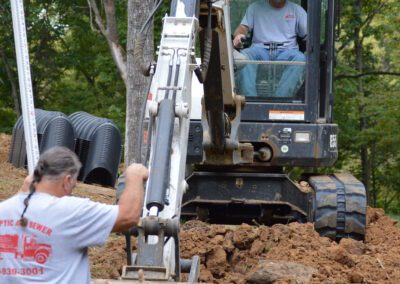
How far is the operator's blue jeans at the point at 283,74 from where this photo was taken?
1122 centimetres

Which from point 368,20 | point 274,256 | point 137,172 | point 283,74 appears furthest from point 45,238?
point 368,20

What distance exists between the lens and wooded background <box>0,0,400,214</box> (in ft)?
75.5

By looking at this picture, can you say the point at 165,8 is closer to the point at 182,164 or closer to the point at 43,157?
the point at 182,164

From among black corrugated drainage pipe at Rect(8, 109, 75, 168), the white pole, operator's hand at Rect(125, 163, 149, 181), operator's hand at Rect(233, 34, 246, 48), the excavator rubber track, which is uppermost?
operator's hand at Rect(233, 34, 246, 48)

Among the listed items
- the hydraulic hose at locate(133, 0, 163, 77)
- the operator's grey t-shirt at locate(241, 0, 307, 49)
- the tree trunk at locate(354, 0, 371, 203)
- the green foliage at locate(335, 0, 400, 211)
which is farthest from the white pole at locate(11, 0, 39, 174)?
the tree trunk at locate(354, 0, 371, 203)

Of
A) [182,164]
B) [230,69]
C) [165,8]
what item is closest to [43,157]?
[182,164]

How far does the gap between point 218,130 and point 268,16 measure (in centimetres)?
150

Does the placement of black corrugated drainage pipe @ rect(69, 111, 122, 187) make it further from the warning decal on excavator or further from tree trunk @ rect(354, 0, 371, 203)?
tree trunk @ rect(354, 0, 371, 203)

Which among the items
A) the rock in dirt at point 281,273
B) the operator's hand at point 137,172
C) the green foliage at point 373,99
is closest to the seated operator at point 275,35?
the rock in dirt at point 281,273

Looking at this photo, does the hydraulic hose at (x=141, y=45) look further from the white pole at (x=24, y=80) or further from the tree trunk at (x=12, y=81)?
the tree trunk at (x=12, y=81)

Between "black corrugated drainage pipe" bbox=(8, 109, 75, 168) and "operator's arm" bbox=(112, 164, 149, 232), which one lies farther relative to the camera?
"black corrugated drainage pipe" bbox=(8, 109, 75, 168)

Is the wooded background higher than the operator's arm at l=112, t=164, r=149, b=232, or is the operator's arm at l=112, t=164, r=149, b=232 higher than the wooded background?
the wooded background

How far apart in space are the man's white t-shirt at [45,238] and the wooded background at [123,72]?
16247 mm

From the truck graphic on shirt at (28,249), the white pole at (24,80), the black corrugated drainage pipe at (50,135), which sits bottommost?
the truck graphic on shirt at (28,249)
